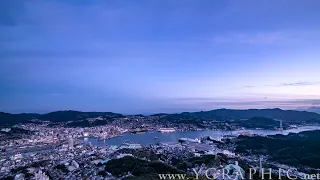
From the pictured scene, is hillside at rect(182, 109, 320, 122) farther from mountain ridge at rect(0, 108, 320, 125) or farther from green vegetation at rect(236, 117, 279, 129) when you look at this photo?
green vegetation at rect(236, 117, 279, 129)

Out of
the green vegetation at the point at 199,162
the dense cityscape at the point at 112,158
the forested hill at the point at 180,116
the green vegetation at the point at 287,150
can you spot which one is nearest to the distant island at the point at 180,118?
the forested hill at the point at 180,116

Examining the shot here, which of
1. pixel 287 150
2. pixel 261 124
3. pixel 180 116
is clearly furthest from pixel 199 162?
pixel 180 116

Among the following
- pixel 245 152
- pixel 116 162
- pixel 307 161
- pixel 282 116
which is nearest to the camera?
pixel 116 162

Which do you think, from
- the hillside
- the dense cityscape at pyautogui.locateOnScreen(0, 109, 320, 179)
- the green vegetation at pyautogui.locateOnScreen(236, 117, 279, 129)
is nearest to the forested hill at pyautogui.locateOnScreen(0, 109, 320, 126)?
the hillside

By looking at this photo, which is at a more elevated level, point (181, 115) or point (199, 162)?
point (181, 115)

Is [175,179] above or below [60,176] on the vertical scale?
above

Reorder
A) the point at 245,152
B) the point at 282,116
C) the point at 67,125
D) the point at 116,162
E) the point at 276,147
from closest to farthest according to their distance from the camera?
the point at 116,162, the point at 245,152, the point at 276,147, the point at 67,125, the point at 282,116

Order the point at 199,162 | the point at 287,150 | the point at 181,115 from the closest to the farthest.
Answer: the point at 199,162
the point at 287,150
the point at 181,115

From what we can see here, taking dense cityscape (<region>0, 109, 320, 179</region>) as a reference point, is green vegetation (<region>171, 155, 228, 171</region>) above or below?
above

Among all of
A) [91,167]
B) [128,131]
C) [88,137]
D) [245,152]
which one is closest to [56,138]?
[88,137]

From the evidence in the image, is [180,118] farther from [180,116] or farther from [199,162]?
[199,162]

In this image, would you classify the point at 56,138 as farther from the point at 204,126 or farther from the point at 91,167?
the point at 204,126
